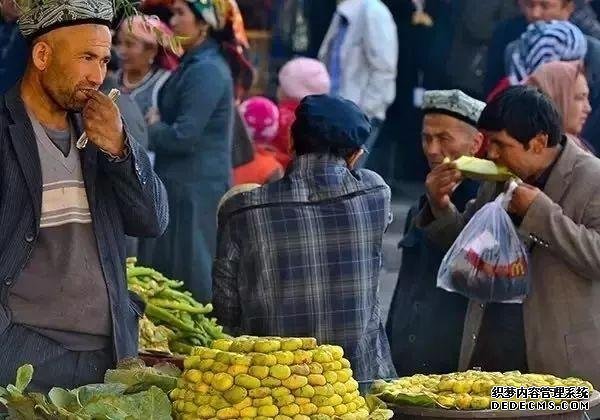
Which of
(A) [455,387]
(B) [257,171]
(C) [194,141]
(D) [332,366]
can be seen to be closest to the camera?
(D) [332,366]

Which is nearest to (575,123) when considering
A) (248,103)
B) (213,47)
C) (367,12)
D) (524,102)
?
(524,102)

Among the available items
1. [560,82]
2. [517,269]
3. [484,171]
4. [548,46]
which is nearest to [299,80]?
[548,46]

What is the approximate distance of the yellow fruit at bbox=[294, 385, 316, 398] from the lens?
3709 millimetres

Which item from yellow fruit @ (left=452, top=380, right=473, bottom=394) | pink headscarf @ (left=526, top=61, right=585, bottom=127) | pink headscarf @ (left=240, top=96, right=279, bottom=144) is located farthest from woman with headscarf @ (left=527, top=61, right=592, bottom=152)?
pink headscarf @ (left=240, top=96, right=279, bottom=144)

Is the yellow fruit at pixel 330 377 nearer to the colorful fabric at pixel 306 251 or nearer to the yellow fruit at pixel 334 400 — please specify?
the yellow fruit at pixel 334 400

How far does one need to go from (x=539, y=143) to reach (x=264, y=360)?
178cm

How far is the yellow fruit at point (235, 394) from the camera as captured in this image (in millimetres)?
3680

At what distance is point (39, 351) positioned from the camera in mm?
4156

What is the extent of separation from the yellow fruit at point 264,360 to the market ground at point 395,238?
568cm

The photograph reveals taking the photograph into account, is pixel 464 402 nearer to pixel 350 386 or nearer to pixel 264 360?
pixel 350 386

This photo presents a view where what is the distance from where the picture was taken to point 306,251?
15.8ft

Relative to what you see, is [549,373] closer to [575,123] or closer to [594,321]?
[594,321]

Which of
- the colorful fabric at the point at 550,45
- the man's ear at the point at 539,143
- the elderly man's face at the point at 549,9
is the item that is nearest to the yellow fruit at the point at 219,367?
the man's ear at the point at 539,143

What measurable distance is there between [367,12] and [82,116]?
6781 mm
